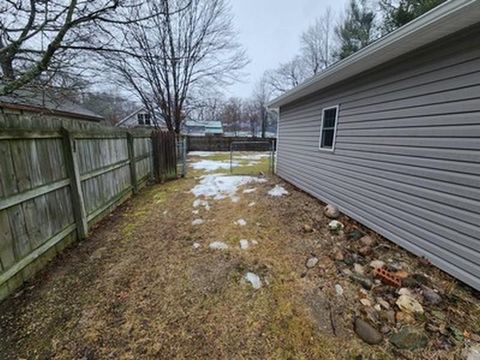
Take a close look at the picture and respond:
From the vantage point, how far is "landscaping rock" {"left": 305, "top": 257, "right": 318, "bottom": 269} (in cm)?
269

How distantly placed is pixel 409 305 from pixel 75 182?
13.5 feet

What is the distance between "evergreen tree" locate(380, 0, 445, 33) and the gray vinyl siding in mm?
5018

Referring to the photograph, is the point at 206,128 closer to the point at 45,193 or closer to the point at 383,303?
the point at 45,193

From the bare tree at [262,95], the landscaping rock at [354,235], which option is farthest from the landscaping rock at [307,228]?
the bare tree at [262,95]

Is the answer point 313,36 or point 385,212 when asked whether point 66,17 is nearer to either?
point 385,212

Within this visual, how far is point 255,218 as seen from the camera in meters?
4.08

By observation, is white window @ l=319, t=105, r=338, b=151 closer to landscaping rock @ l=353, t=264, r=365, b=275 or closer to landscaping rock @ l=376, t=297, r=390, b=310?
landscaping rock @ l=353, t=264, r=365, b=275

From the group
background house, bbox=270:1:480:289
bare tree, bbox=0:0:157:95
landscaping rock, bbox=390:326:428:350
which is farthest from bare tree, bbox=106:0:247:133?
landscaping rock, bbox=390:326:428:350

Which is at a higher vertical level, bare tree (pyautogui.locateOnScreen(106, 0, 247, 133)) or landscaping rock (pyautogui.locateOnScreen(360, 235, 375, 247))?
bare tree (pyautogui.locateOnScreen(106, 0, 247, 133))

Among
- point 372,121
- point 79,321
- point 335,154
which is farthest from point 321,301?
point 335,154

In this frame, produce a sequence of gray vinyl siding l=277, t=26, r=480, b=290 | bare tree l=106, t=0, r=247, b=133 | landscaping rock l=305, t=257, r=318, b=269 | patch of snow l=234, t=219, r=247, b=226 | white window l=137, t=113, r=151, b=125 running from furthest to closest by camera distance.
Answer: white window l=137, t=113, r=151, b=125 < bare tree l=106, t=0, r=247, b=133 < patch of snow l=234, t=219, r=247, b=226 < landscaping rock l=305, t=257, r=318, b=269 < gray vinyl siding l=277, t=26, r=480, b=290

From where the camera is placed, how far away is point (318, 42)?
2159 cm

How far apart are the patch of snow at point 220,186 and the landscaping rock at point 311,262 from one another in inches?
113

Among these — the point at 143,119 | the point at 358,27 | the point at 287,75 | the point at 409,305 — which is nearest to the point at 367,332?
the point at 409,305
